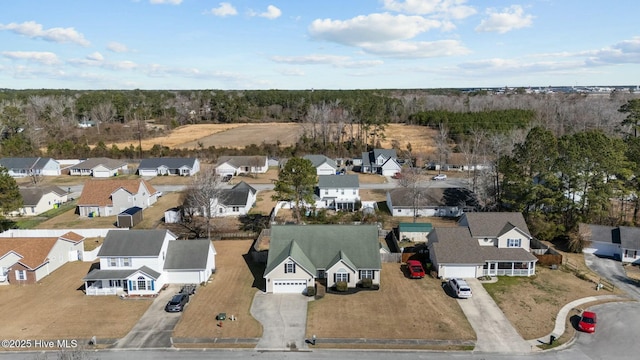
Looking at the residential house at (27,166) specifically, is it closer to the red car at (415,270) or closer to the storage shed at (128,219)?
the storage shed at (128,219)

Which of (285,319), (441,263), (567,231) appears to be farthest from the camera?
(567,231)

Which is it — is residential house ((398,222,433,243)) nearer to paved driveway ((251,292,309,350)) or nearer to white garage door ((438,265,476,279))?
white garage door ((438,265,476,279))

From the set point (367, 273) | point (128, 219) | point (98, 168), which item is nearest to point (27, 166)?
point (98, 168)

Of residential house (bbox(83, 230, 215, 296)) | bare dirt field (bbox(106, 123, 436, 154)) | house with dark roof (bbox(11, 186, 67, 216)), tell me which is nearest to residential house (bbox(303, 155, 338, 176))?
bare dirt field (bbox(106, 123, 436, 154))

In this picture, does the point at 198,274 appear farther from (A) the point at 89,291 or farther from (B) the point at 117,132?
(B) the point at 117,132

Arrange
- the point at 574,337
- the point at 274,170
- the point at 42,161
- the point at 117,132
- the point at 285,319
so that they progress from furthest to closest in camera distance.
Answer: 1. the point at 117,132
2. the point at 274,170
3. the point at 42,161
4. the point at 285,319
5. the point at 574,337

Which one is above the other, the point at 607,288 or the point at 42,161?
the point at 42,161

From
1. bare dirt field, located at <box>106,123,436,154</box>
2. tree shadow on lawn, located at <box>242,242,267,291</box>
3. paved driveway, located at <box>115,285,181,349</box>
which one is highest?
bare dirt field, located at <box>106,123,436,154</box>

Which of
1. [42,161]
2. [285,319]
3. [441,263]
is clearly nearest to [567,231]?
[441,263]
